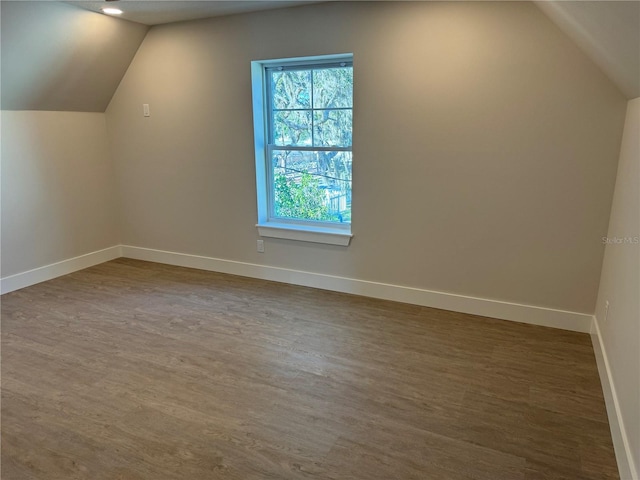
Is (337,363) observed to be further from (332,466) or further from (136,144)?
(136,144)

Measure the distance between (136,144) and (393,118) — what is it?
101 inches

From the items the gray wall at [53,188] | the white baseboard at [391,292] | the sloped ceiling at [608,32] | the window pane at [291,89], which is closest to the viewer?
the sloped ceiling at [608,32]

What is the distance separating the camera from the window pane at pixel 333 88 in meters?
3.34

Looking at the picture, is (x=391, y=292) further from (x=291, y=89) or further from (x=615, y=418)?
(x=291, y=89)

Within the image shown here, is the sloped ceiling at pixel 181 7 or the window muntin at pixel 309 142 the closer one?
the sloped ceiling at pixel 181 7

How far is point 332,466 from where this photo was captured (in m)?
1.76

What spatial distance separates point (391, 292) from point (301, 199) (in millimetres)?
1114

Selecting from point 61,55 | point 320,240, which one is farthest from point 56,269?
point 320,240

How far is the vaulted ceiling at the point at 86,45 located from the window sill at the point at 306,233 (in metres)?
1.71

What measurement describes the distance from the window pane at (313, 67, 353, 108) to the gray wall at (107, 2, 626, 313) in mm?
197

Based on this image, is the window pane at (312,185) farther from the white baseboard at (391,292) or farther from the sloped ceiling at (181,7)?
the sloped ceiling at (181,7)

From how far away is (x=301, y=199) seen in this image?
12.4 feet

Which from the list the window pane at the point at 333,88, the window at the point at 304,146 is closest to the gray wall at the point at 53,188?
the window at the point at 304,146

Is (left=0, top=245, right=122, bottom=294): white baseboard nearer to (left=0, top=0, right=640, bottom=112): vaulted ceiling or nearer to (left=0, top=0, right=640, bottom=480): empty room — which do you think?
(left=0, top=0, right=640, bottom=480): empty room
